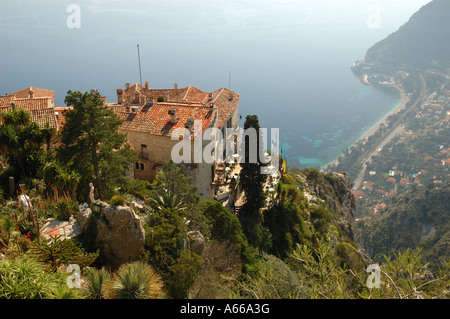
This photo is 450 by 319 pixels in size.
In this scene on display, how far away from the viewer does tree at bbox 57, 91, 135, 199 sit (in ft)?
66.8

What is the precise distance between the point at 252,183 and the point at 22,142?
17.6 m

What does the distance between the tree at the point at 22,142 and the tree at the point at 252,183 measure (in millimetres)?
15336

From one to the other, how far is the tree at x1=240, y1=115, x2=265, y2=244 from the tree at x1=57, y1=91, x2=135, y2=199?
38.8ft

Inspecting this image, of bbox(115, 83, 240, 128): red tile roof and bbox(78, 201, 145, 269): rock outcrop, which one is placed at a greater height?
bbox(115, 83, 240, 128): red tile roof

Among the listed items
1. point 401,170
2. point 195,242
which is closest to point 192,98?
point 195,242

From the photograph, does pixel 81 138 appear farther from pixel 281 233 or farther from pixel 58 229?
pixel 281 233

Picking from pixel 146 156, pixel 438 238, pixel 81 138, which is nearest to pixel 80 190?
pixel 81 138

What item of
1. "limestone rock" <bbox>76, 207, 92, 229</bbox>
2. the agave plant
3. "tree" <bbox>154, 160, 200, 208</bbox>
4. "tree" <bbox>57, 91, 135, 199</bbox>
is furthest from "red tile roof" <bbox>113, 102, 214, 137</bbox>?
"limestone rock" <bbox>76, 207, 92, 229</bbox>

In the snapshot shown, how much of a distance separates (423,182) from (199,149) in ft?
501

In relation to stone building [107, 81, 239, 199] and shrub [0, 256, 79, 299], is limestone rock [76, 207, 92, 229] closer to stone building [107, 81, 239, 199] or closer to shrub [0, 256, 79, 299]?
shrub [0, 256, 79, 299]

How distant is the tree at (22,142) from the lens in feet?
63.9

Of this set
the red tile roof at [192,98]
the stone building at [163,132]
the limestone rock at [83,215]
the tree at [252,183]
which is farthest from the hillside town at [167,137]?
the limestone rock at [83,215]

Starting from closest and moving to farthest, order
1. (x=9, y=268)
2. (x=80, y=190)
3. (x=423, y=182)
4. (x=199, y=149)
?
(x=9, y=268) → (x=80, y=190) → (x=199, y=149) → (x=423, y=182)

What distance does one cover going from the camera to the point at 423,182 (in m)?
154
